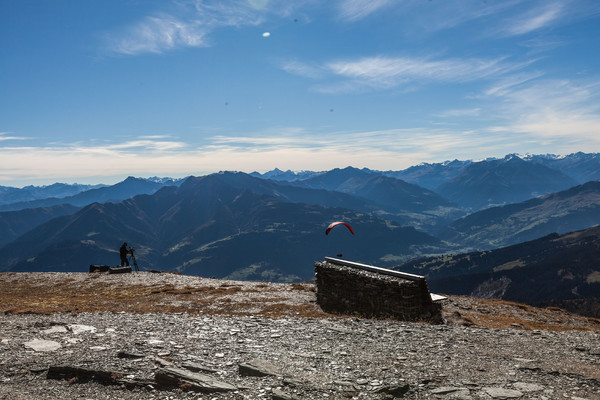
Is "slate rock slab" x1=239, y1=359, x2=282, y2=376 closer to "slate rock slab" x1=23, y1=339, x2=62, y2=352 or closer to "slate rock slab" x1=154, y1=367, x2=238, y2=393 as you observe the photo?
"slate rock slab" x1=154, y1=367, x2=238, y2=393

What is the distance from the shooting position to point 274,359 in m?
13.5

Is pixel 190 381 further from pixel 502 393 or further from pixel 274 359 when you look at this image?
pixel 502 393

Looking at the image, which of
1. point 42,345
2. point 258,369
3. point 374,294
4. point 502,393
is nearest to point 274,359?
point 258,369

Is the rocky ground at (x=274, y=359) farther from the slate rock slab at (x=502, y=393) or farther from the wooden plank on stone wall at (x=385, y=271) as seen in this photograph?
the wooden plank on stone wall at (x=385, y=271)

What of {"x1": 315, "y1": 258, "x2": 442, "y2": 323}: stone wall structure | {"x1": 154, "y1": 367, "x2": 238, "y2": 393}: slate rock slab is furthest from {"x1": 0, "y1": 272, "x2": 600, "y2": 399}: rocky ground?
{"x1": 315, "y1": 258, "x2": 442, "y2": 323}: stone wall structure

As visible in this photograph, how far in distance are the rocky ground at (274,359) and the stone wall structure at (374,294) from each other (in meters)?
2.67

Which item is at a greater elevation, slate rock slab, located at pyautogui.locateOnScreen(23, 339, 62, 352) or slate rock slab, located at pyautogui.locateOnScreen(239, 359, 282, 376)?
slate rock slab, located at pyautogui.locateOnScreen(23, 339, 62, 352)

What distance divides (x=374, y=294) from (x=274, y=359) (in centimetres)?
1200

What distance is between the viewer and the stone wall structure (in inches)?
875

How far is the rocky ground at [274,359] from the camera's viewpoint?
11.1m

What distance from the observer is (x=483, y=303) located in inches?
1350

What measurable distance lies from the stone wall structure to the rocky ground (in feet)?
8.75

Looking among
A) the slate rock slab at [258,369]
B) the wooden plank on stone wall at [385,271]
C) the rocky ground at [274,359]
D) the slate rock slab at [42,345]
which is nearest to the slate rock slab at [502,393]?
the rocky ground at [274,359]

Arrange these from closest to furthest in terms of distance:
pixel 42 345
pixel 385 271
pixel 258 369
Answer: pixel 258 369, pixel 42 345, pixel 385 271
